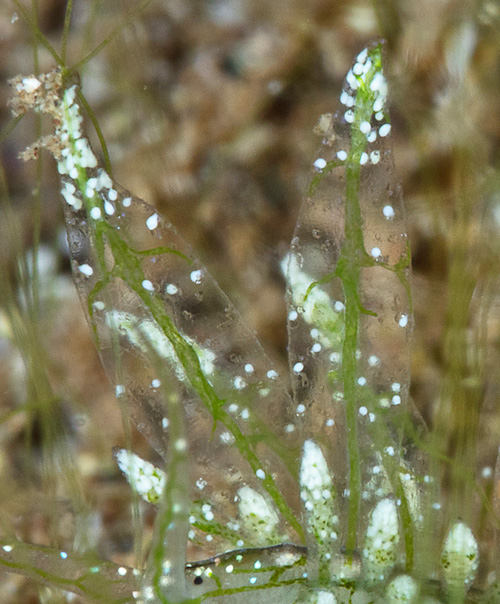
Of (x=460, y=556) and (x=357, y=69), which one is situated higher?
(x=357, y=69)

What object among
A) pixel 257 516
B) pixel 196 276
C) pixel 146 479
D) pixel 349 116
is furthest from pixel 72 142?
pixel 257 516

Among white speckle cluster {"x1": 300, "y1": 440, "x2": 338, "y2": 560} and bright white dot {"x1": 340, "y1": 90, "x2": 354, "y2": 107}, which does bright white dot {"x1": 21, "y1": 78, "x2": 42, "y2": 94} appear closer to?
bright white dot {"x1": 340, "y1": 90, "x2": 354, "y2": 107}

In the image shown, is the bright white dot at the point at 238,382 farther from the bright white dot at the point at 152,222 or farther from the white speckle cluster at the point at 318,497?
the bright white dot at the point at 152,222

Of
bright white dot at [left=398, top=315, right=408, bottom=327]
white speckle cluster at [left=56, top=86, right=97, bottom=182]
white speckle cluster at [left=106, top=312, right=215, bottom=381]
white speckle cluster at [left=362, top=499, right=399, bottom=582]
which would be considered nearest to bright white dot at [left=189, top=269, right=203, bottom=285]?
white speckle cluster at [left=106, top=312, right=215, bottom=381]

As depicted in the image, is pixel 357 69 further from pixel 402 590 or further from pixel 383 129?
pixel 402 590

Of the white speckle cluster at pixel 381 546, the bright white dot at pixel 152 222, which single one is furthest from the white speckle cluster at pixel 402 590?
the bright white dot at pixel 152 222
